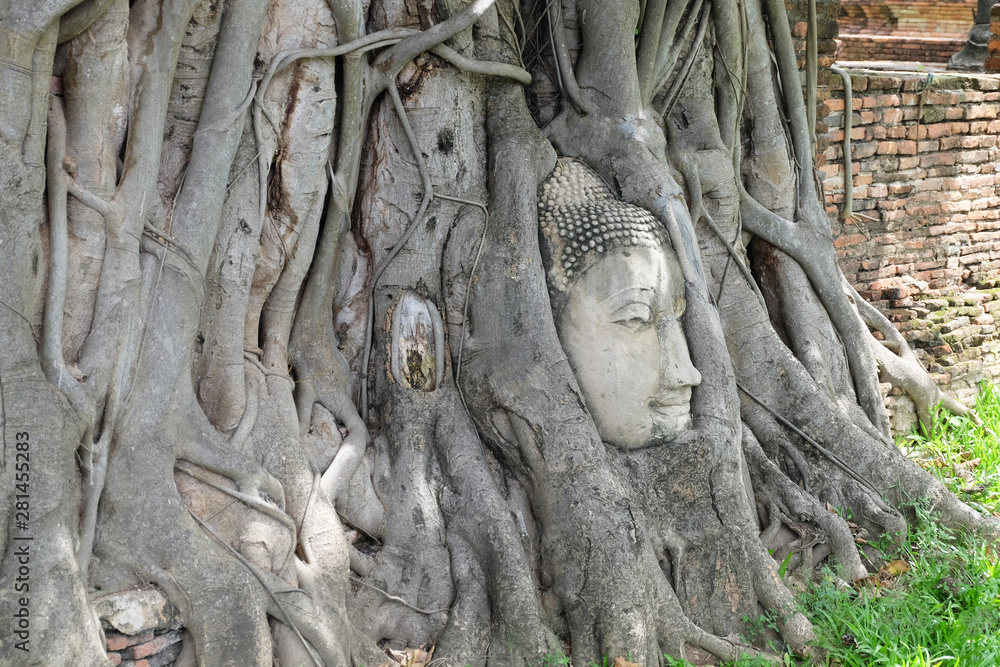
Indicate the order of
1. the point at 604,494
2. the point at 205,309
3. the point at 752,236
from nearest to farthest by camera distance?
1. the point at 205,309
2. the point at 604,494
3. the point at 752,236

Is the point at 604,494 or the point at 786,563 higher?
the point at 604,494

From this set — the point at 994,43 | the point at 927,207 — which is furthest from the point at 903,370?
the point at 994,43

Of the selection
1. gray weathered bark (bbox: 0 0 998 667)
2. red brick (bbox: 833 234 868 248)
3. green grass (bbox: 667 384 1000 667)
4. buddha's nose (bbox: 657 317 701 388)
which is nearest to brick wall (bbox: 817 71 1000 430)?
red brick (bbox: 833 234 868 248)

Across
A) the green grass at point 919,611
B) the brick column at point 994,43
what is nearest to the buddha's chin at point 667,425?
the green grass at point 919,611

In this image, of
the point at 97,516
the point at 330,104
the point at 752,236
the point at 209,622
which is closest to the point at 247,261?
the point at 330,104

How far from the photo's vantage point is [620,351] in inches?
130

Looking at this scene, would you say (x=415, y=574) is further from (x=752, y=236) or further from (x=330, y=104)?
(x=752, y=236)

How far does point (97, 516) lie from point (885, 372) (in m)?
3.85

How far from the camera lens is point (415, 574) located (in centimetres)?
291

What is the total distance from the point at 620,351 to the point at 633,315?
135mm

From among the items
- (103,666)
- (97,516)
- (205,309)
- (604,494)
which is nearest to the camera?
(103,666)

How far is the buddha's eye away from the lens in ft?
10.8

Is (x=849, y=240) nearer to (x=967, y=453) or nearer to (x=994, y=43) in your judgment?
(x=967, y=453)

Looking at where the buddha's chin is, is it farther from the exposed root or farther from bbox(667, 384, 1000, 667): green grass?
the exposed root
